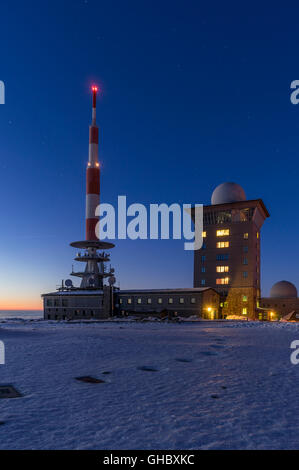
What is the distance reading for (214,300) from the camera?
64500 millimetres

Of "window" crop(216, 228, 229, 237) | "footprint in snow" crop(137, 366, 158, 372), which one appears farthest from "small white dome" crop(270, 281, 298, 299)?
"footprint in snow" crop(137, 366, 158, 372)

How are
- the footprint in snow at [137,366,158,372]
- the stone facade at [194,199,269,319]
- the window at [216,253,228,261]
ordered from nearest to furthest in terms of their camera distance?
the footprint in snow at [137,366,158,372], the stone facade at [194,199,269,319], the window at [216,253,228,261]

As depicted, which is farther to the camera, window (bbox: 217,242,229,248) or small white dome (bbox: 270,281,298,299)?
small white dome (bbox: 270,281,298,299)

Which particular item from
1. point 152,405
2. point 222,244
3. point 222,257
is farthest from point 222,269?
point 152,405

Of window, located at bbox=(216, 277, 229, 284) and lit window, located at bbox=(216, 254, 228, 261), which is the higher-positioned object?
lit window, located at bbox=(216, 254, 228, 261)

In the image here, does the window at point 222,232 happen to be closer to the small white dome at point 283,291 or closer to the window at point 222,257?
the window at point 222,257

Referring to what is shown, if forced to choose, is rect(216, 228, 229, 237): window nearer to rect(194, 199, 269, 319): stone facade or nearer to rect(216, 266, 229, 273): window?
rect(194, 199, 269, 319): stone facade

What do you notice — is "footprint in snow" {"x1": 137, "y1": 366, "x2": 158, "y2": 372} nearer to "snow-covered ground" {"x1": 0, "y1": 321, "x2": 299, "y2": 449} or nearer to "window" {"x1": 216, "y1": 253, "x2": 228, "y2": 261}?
"snow-covered ground" {"x1": 0, "y1": 321, "x2": 299, "y2": 449}

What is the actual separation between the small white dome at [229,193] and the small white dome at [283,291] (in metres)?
25.0

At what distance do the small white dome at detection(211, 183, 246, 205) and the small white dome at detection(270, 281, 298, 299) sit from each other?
2503cm

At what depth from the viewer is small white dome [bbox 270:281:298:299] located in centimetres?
8262

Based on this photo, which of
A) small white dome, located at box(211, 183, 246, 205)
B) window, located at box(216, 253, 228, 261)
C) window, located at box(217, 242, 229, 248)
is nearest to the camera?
window, located at box(216, 253, 228, 261)

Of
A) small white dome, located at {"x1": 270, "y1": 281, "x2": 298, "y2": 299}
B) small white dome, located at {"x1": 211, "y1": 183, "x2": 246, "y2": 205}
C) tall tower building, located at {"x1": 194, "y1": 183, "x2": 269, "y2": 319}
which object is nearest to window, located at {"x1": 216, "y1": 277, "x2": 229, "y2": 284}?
tall tower building, located at {"x1": 194, "y1": 183, "x2": 269, "y2": 319}

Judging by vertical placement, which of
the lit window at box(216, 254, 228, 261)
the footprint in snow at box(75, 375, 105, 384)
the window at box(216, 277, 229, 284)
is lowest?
the window at box(216, 277, 229, 284)
